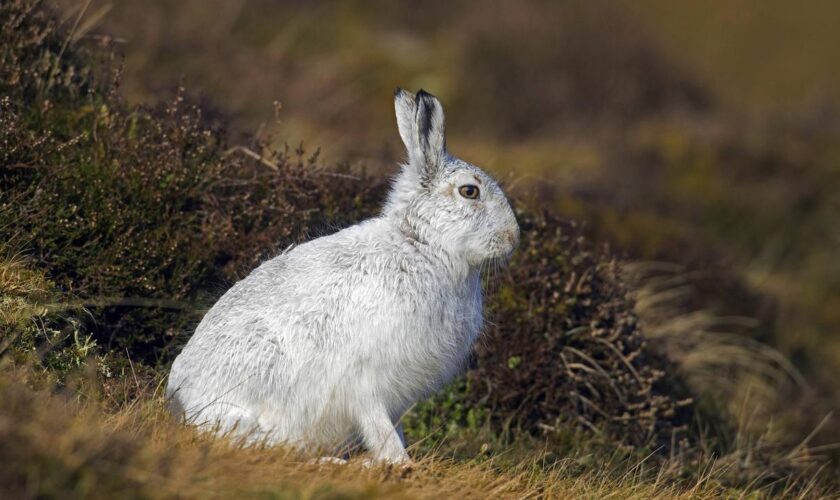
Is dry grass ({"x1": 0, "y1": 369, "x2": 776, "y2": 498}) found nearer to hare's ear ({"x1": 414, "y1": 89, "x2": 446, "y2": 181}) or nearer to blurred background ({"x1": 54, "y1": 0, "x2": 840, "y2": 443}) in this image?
hare's ear ({"x1": 414, "y1": 89, "x2": 446, "y2": 181})

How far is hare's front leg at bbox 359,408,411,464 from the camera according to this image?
15.9ft

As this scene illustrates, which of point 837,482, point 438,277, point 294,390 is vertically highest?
point 438,277

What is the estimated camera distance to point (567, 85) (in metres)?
17.0

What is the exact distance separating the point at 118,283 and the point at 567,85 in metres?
12.0

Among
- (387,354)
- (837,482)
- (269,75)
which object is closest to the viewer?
(387,354)

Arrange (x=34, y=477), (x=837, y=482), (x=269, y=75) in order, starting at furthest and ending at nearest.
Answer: (x=269, y=75), (x=837, y=482), (x=34, y=477)

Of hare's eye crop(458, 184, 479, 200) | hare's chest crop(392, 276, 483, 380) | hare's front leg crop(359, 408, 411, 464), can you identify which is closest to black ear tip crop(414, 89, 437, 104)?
hare's eye crop(458, 184, 479, 200)

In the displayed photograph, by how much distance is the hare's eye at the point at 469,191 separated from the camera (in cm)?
535

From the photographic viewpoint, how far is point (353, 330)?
489cm

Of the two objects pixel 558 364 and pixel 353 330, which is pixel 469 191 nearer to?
pixel 353 330

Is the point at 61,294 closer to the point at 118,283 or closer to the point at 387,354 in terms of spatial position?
the point at 118,283

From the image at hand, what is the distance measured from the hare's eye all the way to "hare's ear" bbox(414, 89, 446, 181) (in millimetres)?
167

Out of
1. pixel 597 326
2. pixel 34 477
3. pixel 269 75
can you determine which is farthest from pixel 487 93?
pixel 34 477

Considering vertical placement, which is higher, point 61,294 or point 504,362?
point 61,294
